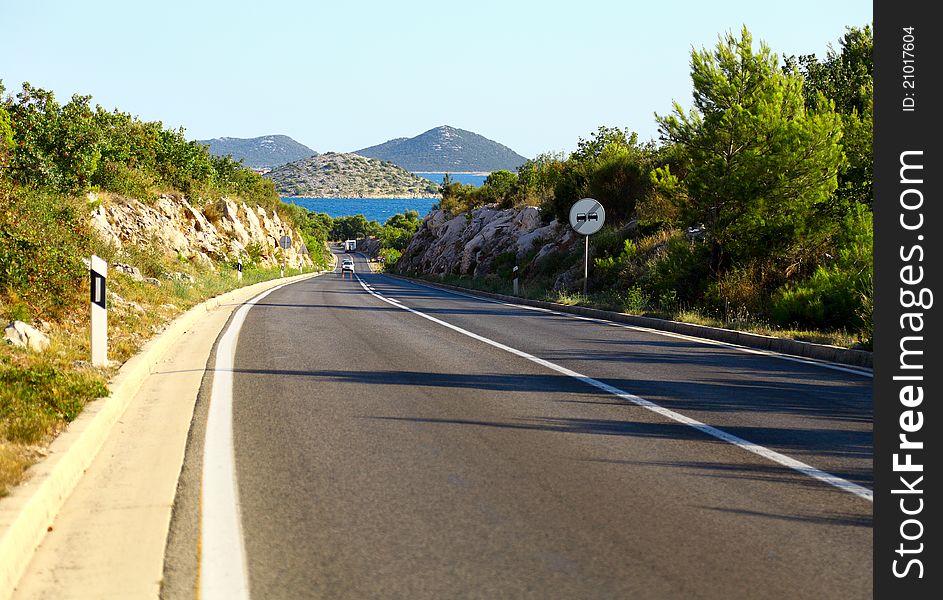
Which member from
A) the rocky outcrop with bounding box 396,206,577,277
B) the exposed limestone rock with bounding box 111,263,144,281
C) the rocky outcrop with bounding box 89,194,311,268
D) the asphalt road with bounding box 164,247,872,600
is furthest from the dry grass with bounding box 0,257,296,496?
the rocky outcrop with bounding box 396,206,577,277

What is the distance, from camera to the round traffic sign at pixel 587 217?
24516 millimetres

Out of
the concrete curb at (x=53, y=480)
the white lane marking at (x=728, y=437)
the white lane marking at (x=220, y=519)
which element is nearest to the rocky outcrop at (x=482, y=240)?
the white lane marking at (x=728, y=437)

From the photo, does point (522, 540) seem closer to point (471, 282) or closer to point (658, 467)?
point (658, 467)

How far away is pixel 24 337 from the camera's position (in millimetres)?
9508

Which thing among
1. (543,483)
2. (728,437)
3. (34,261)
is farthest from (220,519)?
(34,261)

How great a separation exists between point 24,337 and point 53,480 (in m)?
5.15

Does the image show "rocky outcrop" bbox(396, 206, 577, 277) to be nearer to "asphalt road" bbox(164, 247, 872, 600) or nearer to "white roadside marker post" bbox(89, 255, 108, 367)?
"asphalt road" bbox(164, 247, 872, 600)

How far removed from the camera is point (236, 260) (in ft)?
146

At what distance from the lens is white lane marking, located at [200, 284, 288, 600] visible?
4004mm

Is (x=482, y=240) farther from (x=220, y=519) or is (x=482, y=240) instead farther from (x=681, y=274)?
(x=220, y=519)

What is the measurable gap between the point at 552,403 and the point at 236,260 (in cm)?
3848

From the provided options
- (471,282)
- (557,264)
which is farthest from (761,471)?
(471,282)

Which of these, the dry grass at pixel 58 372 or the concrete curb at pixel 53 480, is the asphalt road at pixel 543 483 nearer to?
the concrete curb at pixel 53 480

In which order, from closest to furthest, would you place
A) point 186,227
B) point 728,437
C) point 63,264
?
point 728,437
point 63,264
point 186,227
